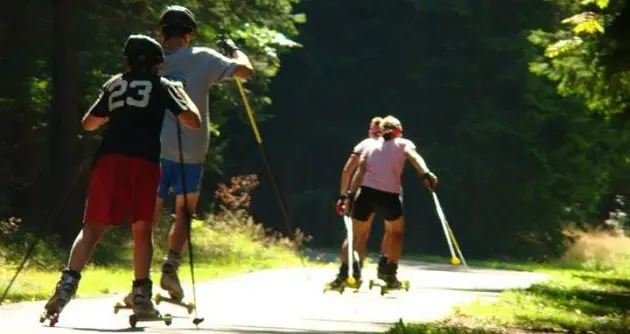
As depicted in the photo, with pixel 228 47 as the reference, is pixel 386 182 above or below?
below

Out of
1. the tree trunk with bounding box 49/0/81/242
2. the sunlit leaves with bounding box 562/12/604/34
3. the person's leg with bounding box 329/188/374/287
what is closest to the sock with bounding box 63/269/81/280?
the sunlit leaves with bounding box 562/12/604/34

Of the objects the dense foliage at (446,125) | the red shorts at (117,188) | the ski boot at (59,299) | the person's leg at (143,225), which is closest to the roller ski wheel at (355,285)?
the person's leg at (143,225)

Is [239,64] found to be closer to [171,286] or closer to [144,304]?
[171,286]

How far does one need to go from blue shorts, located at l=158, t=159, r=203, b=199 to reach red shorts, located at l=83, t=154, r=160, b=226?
4.78 feet

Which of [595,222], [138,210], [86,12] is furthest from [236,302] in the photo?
[595,222]

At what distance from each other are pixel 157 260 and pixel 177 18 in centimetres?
1221

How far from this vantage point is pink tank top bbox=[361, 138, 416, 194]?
55.4ft

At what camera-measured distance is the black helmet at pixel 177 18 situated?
36.2 feet

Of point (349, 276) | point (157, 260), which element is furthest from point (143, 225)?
point (157, 260)

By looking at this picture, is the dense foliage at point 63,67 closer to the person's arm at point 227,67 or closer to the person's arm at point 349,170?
the person's arm at point 349,170

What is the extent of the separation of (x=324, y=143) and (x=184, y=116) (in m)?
47.6

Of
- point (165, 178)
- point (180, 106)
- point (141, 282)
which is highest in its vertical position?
point (180, 106)

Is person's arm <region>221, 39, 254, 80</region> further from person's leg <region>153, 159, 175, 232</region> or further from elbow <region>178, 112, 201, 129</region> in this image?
elbow <region>178, 112, 201, 129</region>

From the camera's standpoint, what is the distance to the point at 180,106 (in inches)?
384
